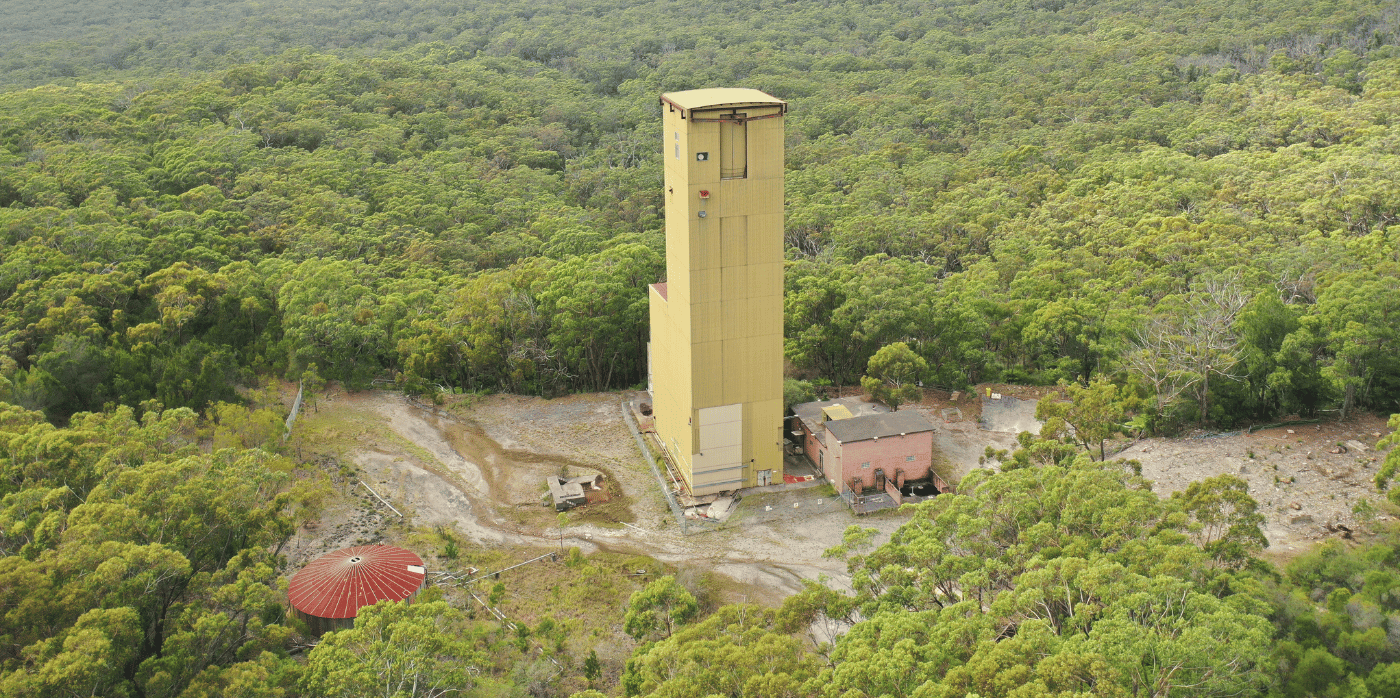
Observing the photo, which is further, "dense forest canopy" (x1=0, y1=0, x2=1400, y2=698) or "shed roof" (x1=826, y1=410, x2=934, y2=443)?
"shed roof" (x1=826, y1=410, x2=934, y2=443)

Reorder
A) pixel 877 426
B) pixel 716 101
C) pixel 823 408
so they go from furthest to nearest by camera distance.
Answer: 1. pixel 823 408
2. pixel 877 426
3. pixel 716 101

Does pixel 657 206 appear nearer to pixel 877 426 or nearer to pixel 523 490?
pixel 523 490

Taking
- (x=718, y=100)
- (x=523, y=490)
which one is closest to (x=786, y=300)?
(x=718, y=100)

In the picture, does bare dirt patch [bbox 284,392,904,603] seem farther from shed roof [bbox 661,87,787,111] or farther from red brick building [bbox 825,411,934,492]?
shed roof [bbox 661,87,787,111]

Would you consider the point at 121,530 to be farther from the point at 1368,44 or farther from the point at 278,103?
the point at 1368,44

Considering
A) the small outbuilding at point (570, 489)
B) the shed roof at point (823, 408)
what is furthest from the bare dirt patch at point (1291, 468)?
the small outbuilding at point (570, 489)

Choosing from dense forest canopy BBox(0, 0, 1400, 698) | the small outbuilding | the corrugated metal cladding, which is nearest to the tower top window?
the small outbuilding

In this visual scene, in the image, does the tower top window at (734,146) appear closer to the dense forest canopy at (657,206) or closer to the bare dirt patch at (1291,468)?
the dense forest canopy at (657,206)
